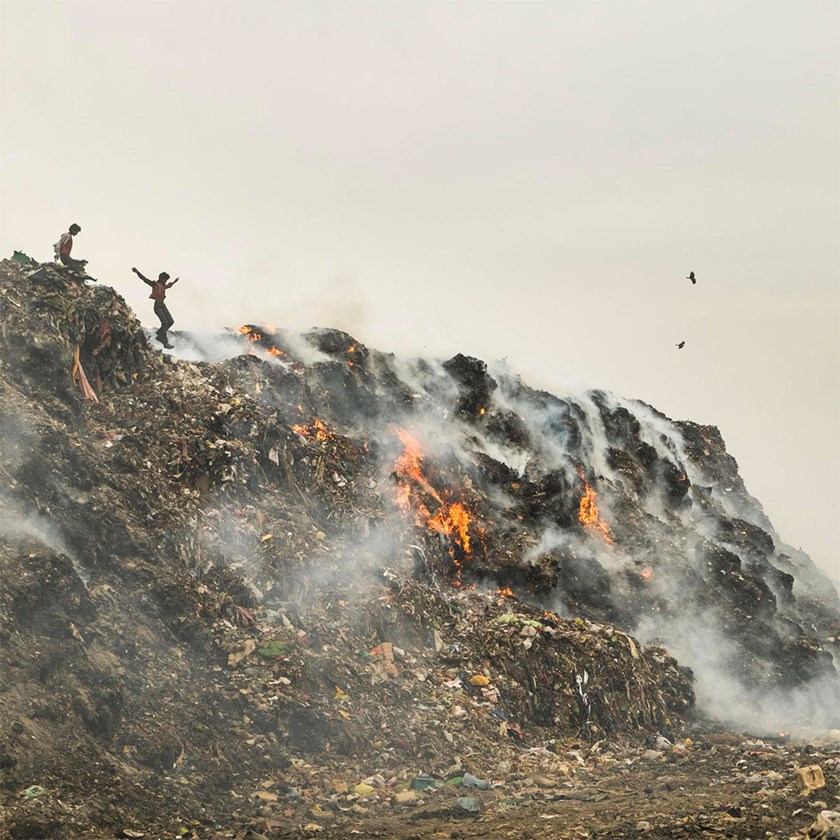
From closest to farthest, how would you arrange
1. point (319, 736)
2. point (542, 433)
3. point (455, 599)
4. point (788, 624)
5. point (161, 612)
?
point (319, 736)
point (161, 612)
point (455, 599)
point (788, 624)
point (542, 433)

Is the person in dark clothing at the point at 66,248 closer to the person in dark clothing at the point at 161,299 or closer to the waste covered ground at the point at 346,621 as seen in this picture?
the waste covered ground at the point at 346,621

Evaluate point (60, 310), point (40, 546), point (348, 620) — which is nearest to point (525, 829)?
point (348, 620)

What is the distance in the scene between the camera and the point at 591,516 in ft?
67.6

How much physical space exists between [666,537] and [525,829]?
14.0 metres

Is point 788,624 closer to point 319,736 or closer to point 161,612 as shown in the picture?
point 319,736

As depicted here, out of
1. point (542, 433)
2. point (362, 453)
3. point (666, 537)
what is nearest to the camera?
point (362, 453)

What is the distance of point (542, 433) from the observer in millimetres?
22500

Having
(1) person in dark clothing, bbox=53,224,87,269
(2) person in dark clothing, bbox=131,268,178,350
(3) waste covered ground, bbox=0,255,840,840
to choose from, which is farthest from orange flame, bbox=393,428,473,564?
(1) person in dark clothing, bbox=53,224,87,269

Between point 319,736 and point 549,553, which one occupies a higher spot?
point 549,553

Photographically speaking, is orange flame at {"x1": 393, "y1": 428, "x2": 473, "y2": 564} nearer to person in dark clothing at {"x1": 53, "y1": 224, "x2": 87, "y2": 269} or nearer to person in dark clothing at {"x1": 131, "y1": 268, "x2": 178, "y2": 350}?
person in dark clothing at {"x1": 131, "y1": 268, "x2": 178, "y2": 350}

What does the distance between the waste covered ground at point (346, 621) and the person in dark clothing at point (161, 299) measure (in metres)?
1.05

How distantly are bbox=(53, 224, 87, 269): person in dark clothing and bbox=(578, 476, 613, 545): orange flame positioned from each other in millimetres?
13411

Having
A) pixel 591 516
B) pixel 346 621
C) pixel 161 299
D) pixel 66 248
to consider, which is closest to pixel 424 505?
pixel 346 621

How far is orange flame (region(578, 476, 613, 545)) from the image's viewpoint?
20219 millimetres
